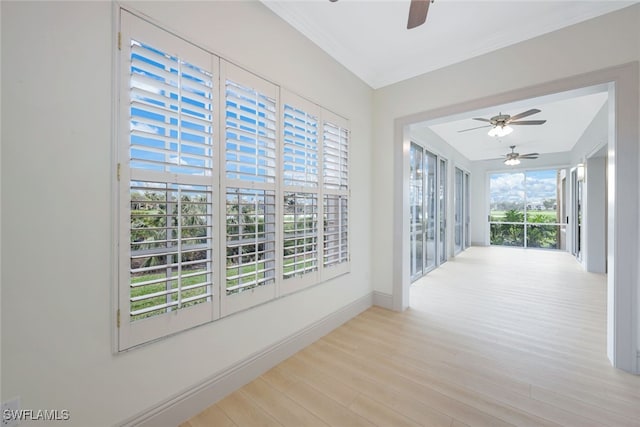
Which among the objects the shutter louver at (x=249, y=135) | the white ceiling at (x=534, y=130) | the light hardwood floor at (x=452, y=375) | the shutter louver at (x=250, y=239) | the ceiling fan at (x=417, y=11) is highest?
the white ceiling at (x=534, y=130)

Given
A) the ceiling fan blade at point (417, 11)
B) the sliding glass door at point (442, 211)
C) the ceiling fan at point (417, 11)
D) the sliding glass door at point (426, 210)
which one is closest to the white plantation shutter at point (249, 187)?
the ceiling fan at point (417, 11)

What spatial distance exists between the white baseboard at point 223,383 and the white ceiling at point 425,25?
266 centimetres

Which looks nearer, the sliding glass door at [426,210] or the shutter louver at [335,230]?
the shutter louver at [335,230]

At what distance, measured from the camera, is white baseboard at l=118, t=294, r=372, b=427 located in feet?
4.62

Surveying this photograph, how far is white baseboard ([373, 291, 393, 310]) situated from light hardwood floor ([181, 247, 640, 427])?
0.49 feet

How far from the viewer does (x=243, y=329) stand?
1.83m

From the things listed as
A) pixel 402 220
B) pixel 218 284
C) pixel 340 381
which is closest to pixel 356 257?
pixel 402 220

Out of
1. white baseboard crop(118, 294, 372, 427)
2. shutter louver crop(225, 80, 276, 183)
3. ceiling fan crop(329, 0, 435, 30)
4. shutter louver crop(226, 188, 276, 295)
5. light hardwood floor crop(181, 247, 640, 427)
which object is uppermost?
ceiling fan crop(329, 0, 435, 30)

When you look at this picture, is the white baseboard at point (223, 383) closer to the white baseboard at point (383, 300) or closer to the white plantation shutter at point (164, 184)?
the white plantation shutter at point (164, 184)

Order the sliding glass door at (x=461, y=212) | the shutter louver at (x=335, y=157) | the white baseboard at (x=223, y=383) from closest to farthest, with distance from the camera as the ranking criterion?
1. the white baseboard at (x=223, y=383)
2. the shutter louver at (x=335, y=157)
3. the sliding glass door at (x=461, y=212)

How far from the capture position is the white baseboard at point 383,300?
3168 millimetres

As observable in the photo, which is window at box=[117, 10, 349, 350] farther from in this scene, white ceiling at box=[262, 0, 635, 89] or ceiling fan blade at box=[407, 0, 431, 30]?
ceiling fan blade at box=[407, 0, 431, 30]

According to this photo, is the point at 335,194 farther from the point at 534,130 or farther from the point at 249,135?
the point at 534,130

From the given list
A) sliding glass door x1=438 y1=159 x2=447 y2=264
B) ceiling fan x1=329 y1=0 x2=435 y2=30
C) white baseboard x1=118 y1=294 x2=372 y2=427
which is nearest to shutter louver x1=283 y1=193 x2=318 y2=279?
white baseboard x1=118 y1=294 x2=372 y2=427
